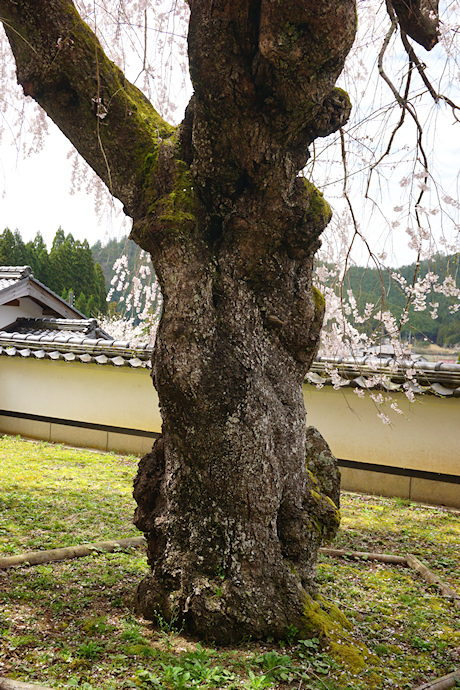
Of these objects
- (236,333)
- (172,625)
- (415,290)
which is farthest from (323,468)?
(415,290)

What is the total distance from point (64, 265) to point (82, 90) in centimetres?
3049

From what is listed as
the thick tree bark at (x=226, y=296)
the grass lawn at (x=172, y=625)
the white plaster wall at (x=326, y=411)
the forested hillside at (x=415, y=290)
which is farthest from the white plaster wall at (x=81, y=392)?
the thick tree bark at (x=226, y=296)

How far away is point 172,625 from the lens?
3125mm

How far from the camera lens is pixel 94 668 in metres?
2.75

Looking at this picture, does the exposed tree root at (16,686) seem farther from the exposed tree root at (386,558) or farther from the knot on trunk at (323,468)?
the exposed tree root at (386,558)

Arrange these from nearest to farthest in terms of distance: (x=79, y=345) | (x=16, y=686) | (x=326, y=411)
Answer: (x=16, y=686), (x=326, y=411), (x=79, y=345)

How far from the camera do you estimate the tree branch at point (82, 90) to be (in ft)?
10.6

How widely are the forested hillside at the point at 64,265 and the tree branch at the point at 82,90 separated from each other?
28360 mm

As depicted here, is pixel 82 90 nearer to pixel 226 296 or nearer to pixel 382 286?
pixel 226 296

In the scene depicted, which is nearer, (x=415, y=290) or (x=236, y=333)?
(x=236, y=333)

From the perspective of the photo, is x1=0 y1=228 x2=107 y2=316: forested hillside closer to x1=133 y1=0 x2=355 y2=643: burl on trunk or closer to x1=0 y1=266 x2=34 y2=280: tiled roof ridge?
x1=0 y1=266 x2=34 y2=280: tiled roof ridge

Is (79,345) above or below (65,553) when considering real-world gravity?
→ above

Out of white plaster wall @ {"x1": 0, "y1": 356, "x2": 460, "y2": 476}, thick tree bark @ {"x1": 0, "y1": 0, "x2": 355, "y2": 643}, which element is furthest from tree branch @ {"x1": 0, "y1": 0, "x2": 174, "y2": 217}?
white plaster wall @ {"x1": 0, "y1": 356, "x2": 460, "y2": 476}

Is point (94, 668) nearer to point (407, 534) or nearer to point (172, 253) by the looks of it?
point (172, 253)
